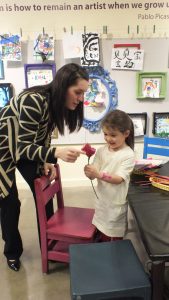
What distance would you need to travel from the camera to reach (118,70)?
294 centimetres

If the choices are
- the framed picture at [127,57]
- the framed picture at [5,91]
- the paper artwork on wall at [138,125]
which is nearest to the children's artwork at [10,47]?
the framed picture at [5,91]

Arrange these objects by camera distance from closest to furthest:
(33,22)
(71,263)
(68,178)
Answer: (71,263) < (33,22) < (68,178)

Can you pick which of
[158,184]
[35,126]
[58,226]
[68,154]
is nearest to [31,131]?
[35,126]

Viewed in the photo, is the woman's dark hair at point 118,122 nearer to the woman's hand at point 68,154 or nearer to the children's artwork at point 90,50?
the woman's hand at point 68,154

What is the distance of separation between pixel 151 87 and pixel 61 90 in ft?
5.65

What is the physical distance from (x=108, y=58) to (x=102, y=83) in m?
0.24

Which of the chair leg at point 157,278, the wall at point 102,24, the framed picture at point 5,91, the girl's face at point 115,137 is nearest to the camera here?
the chair leg at point 157,278

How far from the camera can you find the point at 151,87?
2.97 meters

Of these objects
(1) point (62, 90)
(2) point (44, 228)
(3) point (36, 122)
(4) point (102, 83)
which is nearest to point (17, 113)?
(3) point (36, 122)

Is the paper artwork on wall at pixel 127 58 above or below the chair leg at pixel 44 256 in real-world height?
above

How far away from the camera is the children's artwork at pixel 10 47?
2.81 meters

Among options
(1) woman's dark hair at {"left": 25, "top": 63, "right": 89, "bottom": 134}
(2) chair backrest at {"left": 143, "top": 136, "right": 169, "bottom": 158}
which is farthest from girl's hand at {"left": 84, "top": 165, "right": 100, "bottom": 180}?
(2) chair backrest at {"left": 143, "top": 136, "right": 169, "bottom": 158}

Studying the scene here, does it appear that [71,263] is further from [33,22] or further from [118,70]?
[33,22]

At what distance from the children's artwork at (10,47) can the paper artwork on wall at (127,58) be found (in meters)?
0.92
